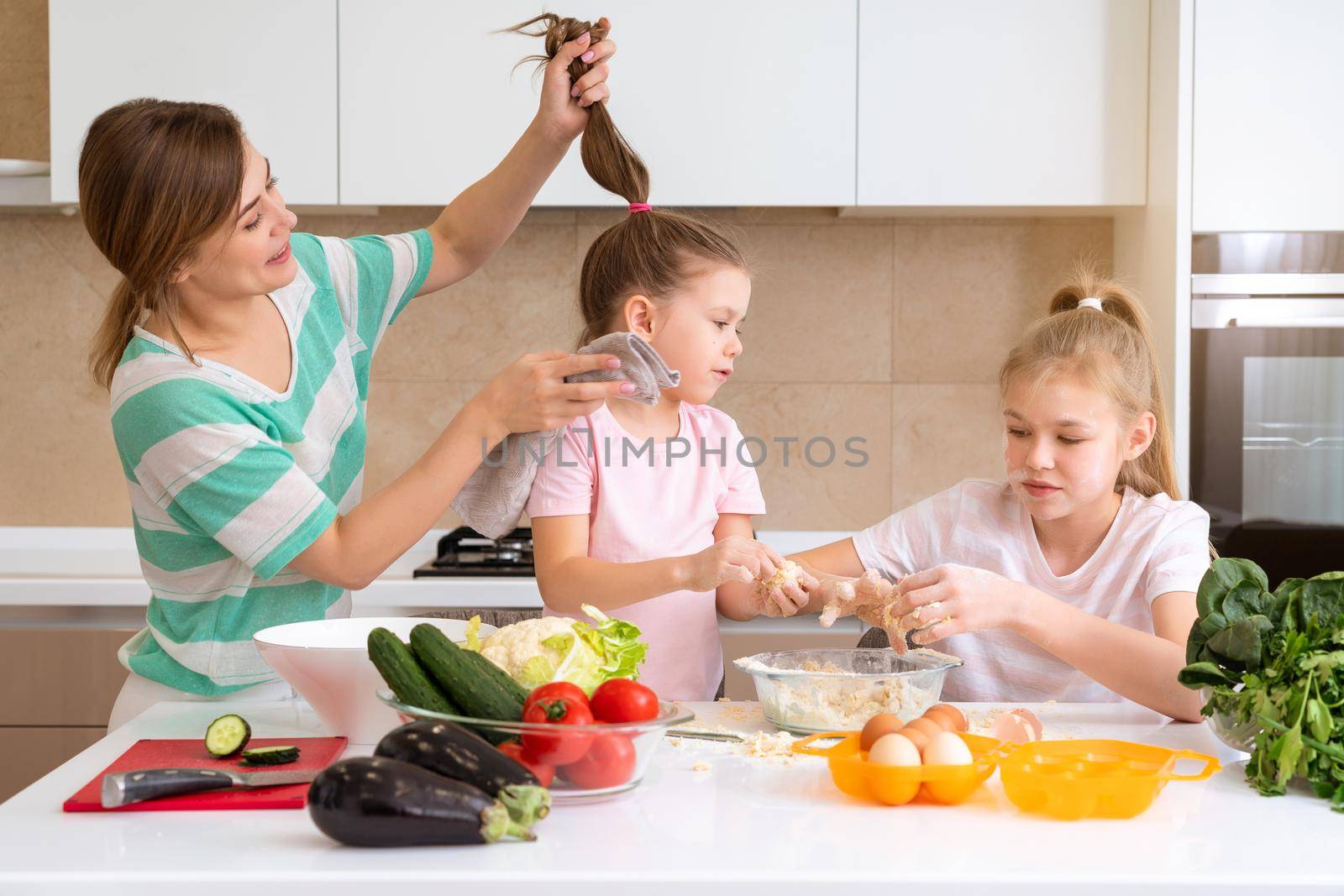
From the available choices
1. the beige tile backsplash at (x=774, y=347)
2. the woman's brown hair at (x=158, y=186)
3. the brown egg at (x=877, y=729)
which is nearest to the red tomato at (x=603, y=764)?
the brown egg at (x=877, y=729)

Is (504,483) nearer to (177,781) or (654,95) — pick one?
(177,781)

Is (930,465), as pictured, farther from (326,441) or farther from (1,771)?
(1,771)

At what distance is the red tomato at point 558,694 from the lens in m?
0.98

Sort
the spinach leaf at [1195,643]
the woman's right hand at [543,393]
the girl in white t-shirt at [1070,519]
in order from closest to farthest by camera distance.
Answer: the spinach leaf at [1195,643] < the woman's right hand at [543,393] < the girl in white t-shirt at [1070,519]

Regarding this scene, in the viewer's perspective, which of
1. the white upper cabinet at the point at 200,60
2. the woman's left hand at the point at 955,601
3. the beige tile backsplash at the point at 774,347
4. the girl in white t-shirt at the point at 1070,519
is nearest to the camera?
the woman's left hand at the point at 955,601

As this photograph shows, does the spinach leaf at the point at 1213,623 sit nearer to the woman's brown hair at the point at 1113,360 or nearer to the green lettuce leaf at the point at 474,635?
the woman's brown hair at the point at 1113,360

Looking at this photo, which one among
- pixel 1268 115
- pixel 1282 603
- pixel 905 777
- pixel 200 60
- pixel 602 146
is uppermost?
→ pixel 200 60

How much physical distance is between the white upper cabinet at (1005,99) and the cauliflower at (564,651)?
166 centimetres

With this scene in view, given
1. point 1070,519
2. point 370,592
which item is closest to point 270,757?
point 1070,519

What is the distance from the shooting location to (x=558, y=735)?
938mm

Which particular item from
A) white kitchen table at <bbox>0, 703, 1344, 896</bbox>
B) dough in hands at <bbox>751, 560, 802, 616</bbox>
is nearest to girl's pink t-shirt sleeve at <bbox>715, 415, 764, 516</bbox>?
dough in hands at <bbox>751, 560, 802, 616</bbox>

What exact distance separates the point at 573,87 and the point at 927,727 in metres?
1.02

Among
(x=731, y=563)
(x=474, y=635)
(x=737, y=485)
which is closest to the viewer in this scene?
(x=474, y=635)

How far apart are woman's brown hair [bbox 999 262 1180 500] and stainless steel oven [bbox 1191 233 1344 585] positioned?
0.78m
